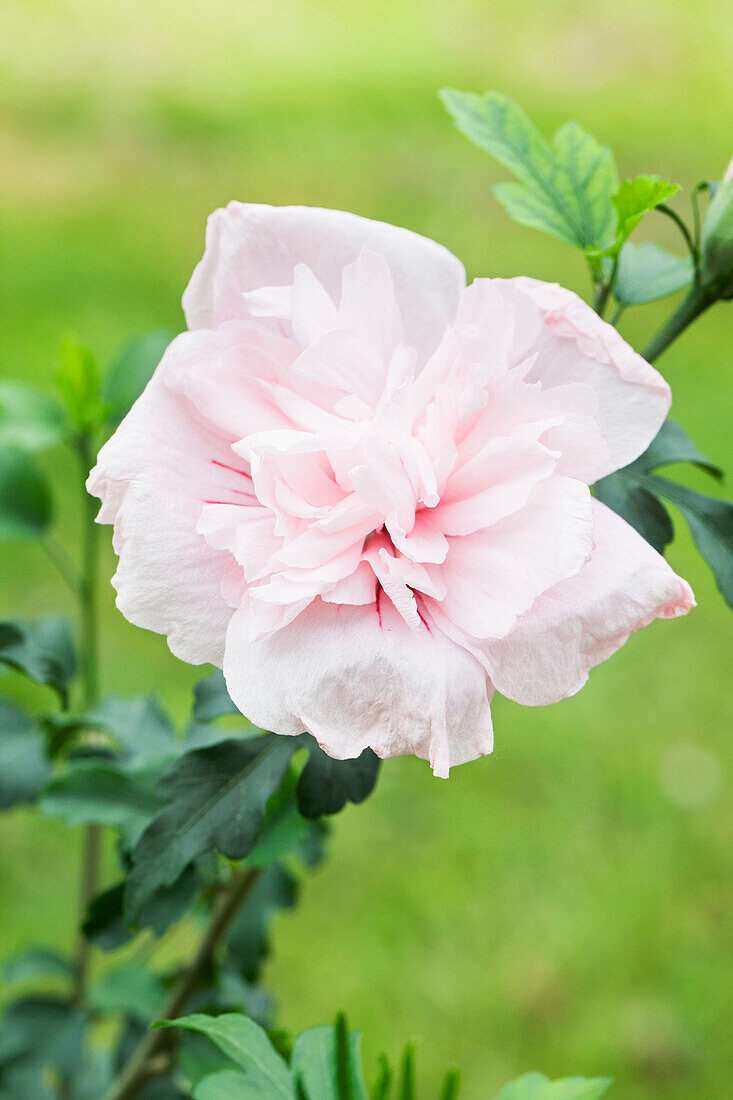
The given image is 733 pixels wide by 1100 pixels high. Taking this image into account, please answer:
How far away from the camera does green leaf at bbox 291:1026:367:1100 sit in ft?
1.91

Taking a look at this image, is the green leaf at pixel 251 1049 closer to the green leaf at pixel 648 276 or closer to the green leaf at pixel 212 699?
the green leaf at pixel 212 699

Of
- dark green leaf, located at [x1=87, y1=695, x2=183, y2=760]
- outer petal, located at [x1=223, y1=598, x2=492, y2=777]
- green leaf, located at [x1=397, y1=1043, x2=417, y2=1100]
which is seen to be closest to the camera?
outer petal, located at [x1=223, y1=598, x2=492, y2=777]

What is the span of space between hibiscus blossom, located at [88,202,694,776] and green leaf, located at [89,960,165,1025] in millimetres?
501

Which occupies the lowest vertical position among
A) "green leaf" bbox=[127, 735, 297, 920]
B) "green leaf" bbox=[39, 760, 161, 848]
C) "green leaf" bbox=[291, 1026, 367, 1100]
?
"green leaf" bbox=[39, 760, 161, 848]

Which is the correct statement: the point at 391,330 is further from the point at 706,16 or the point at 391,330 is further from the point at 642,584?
the point at 706,16

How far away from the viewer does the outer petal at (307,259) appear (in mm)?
559

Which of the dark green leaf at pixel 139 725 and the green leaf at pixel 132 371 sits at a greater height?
the green leaf at pixel 132 371

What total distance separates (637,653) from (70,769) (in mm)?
1704

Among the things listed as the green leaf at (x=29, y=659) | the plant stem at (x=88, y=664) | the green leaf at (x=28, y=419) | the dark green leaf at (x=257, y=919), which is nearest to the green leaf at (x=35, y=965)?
the plant stem at (x=88, y=664)

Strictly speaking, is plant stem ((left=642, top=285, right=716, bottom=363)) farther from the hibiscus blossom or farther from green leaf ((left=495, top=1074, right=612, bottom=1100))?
green leaf ((left=495, top=1074, right=612, bottom=1100))

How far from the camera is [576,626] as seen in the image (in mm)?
512

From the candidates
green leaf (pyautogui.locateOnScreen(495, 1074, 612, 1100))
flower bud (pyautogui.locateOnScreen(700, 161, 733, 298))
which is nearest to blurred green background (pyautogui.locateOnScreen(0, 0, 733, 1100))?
green leaf (pyautogui.locateOnScreen(495, 1074, 612, 1100))

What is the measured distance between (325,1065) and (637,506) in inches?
12.7

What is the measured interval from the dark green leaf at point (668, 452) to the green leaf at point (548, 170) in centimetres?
11
